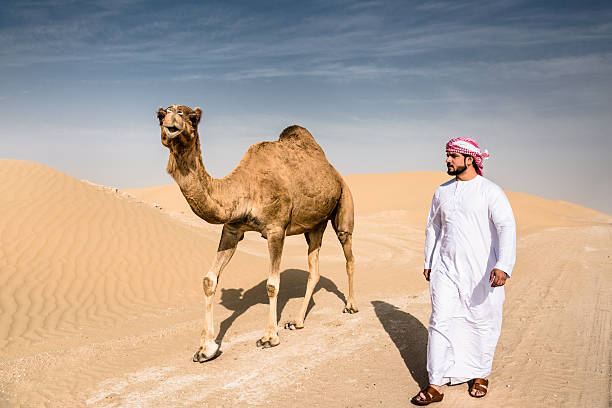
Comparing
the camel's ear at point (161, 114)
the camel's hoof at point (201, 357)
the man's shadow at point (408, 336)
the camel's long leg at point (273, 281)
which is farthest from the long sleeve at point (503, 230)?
the camel's hoof at point (201, 357)

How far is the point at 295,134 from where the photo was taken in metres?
7.66

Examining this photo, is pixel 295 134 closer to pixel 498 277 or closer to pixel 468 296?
pixel 468 296

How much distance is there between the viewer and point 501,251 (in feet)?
14.1

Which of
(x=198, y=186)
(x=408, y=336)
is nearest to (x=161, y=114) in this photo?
(x=198, y=186)

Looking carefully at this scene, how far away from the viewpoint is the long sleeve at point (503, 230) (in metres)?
4.28

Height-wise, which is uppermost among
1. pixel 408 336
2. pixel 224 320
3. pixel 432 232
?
pixel 432 232

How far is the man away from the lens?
4.52 m

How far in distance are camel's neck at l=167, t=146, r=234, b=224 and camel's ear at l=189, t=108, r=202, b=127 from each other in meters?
0.29

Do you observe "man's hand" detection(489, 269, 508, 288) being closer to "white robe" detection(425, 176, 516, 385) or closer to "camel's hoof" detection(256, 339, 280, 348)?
"white robe" detection(425, 176, 516, 385)

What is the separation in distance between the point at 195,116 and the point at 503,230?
3423 mm

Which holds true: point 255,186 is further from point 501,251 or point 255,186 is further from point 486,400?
point 486,400

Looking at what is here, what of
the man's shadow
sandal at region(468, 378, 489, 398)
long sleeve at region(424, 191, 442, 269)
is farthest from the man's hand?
the man's shadow

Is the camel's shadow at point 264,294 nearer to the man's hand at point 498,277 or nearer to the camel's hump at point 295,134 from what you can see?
the camel's hump at point 295,134

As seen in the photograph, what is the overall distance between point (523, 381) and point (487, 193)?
84.0 inches
